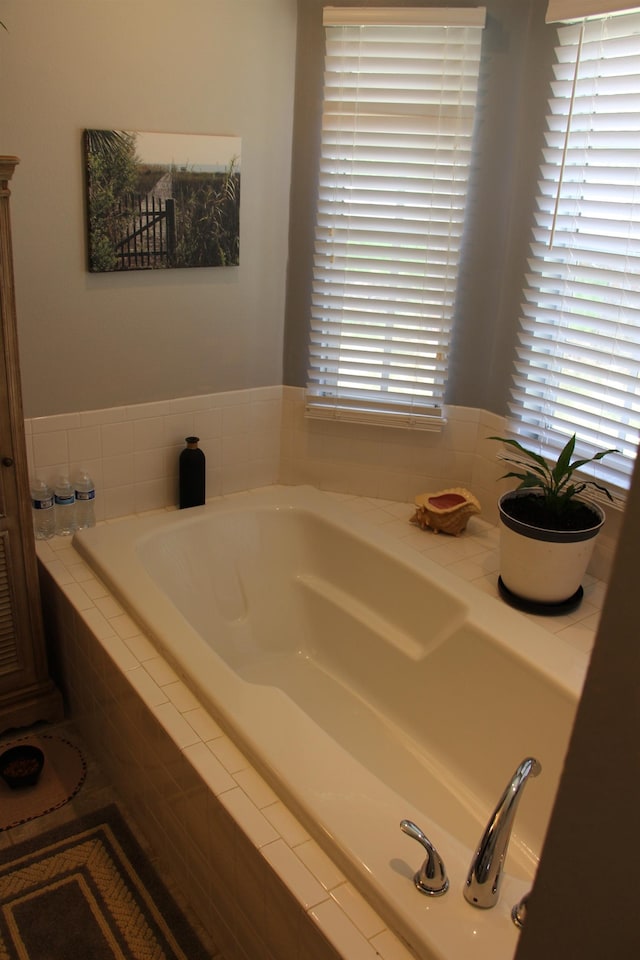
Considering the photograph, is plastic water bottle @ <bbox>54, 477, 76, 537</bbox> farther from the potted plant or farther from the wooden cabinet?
the potted plant

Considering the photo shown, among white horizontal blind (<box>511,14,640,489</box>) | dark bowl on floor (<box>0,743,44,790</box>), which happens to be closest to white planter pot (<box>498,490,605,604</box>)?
white horizontal blind (<box>511,14,640,489</box>)

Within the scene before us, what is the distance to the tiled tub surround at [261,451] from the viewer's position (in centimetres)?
287

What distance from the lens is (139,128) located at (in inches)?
103

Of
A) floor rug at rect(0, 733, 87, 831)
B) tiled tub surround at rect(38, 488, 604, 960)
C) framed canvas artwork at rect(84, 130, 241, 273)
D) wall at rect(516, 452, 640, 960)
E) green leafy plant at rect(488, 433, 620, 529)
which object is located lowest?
floor rug at rect(0, 733, 87, 831)

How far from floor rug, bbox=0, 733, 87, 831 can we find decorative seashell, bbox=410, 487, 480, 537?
142 cm

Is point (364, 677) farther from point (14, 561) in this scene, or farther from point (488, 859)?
point (488, 859)

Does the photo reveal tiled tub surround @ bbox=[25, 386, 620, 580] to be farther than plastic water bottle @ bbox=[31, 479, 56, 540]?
Yes

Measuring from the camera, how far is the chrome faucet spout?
57.7 inches

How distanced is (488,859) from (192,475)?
186 cm

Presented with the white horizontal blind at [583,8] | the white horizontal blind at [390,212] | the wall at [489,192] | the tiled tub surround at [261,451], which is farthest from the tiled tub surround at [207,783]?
the white horizontal blind at [583,8]

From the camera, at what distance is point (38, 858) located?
7.32 ft

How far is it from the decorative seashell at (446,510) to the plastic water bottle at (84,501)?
45.6 inches

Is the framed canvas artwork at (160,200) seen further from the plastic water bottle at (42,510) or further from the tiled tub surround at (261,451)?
the plastic water bottle at (42,510)

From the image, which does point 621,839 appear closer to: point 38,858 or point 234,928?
point 234,928
